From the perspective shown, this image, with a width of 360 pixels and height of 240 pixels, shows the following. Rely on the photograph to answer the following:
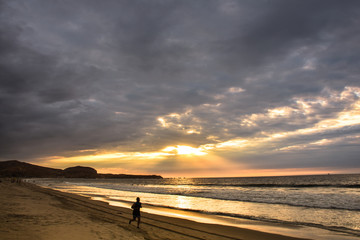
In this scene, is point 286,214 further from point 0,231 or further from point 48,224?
point 0,231

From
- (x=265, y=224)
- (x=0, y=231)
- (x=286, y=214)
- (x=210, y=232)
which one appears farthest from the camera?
(x=286, y=214)

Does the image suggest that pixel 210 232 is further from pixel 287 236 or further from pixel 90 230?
pixel 90 230

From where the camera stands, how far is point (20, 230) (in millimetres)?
10219

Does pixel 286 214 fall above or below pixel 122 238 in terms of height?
below

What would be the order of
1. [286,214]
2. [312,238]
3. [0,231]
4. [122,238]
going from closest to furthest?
[0,231] → [122,238] → [312,238] → [286,214]

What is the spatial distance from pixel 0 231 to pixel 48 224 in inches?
118

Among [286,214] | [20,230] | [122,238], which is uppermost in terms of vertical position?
[20,230]

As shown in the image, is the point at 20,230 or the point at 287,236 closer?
the point at 20,230

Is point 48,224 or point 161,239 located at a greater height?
point 48,224

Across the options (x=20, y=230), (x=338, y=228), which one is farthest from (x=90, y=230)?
(x=338, y=228)

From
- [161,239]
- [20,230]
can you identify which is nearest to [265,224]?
[161,239]

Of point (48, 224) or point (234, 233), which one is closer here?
point (48, 224)

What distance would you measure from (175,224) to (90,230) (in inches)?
292

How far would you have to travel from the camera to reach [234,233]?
15.2 meters
